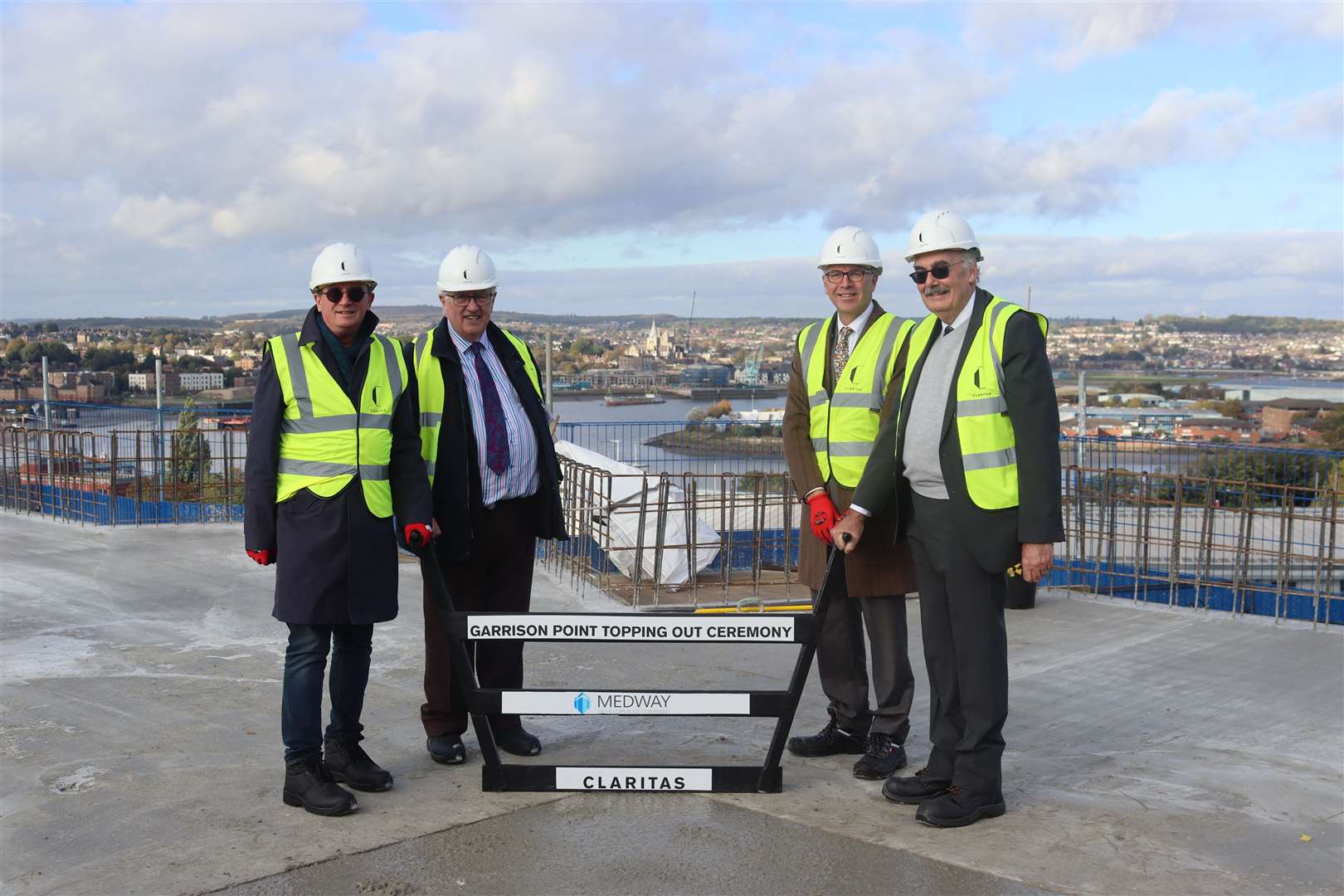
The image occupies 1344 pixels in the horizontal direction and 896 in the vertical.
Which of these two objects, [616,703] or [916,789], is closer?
[916,789]

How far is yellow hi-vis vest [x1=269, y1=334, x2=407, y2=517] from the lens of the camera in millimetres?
4582

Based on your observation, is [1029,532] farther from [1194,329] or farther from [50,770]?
[1194,329]

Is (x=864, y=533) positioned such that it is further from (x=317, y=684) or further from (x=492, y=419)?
(x=317, y=684)

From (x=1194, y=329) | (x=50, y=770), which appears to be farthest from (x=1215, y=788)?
(x=1194, y=329)

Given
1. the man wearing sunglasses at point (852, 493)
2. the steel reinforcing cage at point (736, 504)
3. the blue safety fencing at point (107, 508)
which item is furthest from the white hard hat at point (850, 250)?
the blue safety fencing at point (107, 508)

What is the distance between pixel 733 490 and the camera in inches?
383

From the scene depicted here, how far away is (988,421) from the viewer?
14.4 feet

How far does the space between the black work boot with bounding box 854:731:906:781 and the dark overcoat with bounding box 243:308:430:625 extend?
2.04 meters

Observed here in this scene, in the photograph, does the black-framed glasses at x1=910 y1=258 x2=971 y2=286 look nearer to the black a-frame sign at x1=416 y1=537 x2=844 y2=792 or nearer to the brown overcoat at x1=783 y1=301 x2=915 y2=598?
the brown overcoat at x1=783 y1=301 x2=915 y2=598

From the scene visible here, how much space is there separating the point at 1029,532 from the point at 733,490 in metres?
5.46

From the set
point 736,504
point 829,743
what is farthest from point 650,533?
point 829,743

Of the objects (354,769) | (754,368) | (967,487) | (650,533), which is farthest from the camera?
(754,368)

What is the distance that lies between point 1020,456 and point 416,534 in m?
2.37

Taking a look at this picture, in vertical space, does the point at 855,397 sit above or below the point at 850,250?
below
